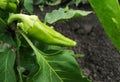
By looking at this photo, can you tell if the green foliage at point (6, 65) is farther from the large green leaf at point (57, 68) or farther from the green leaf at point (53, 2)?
the green leaf at point (53, 2)

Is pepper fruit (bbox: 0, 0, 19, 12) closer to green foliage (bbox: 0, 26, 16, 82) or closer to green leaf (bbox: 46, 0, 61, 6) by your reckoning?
green foliage (bbox: 0, 26, 16, 82)

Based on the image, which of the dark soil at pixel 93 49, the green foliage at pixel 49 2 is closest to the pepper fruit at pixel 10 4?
the dark soil at pixel 93 49

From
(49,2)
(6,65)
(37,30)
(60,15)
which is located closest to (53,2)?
(49,2)

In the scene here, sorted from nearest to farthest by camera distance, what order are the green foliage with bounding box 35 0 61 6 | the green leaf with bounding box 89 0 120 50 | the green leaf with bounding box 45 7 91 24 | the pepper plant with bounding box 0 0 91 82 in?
the green leaf with bounding box 89 0 120 50, the pepper plant with bounding box 0 0 91 82, the green leaf with bounding box 45 7 91 24, the green foliage with bounding box 35 0 61 6

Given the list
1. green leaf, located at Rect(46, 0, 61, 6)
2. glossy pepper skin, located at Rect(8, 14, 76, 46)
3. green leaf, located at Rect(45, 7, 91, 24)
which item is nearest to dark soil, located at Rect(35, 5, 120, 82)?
green leaf, located at Rect(46, 0, 61, 6)

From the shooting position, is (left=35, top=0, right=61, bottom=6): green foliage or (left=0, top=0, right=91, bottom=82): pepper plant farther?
(left=35, top=0, right=61, bottom=6): green foliage

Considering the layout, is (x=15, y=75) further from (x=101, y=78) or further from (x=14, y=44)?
(x=101, y=78)
